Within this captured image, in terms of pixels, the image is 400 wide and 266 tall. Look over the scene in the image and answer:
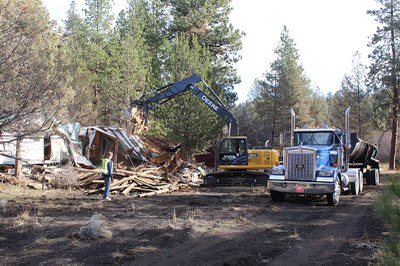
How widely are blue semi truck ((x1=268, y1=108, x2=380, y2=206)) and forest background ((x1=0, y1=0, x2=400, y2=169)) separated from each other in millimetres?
7483

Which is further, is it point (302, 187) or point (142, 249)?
point (302, 187)

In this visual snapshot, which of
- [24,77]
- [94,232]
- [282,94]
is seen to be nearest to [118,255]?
[94,232]

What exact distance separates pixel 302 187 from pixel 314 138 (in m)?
2.80

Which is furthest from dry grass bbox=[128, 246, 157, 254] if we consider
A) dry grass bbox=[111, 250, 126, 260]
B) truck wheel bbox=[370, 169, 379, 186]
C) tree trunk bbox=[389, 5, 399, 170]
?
tree trunk bbox=[389, 5, 399, 170]

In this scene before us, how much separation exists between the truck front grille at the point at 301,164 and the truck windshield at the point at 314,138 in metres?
1.68

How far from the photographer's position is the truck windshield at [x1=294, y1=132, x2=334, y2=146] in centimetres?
1558

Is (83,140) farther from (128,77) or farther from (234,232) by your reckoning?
(234,232)

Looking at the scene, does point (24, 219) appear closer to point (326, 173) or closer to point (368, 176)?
point (326, 173)

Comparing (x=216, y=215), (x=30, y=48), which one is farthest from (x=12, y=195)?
(x=216, y=215)

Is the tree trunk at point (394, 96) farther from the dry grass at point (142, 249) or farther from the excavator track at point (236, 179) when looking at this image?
the dry grass at point (142, 249)

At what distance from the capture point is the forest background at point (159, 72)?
36.6ft

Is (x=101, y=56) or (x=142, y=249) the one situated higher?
(x=101, y=56)

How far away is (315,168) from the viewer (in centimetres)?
1384

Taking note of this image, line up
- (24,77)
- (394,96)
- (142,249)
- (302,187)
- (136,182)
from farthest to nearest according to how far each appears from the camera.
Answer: (394,96) < (136,182) < (302,187) < (24,77) < (142,249)
